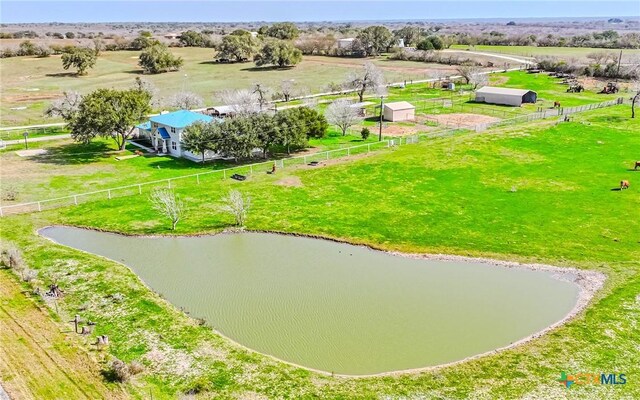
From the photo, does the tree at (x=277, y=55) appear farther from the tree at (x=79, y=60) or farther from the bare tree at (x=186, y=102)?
the bare tree at (x=186, y=102)

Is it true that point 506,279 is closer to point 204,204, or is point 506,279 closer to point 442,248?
point 442,248

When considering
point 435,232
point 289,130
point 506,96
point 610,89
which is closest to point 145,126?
point 289,130

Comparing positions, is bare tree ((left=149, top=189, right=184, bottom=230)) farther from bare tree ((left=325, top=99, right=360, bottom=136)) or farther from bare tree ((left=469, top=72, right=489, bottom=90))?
bare tree ((left=469, top=72, right=489, bottom=90))

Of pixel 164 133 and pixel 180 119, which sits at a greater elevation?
pixel 180 119

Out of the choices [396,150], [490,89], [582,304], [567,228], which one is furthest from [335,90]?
[582,304]

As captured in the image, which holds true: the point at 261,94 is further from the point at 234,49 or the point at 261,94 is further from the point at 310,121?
the point at 234,49

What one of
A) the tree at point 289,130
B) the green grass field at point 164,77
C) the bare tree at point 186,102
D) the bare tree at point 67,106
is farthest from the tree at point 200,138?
the green grass field at point 164,77
